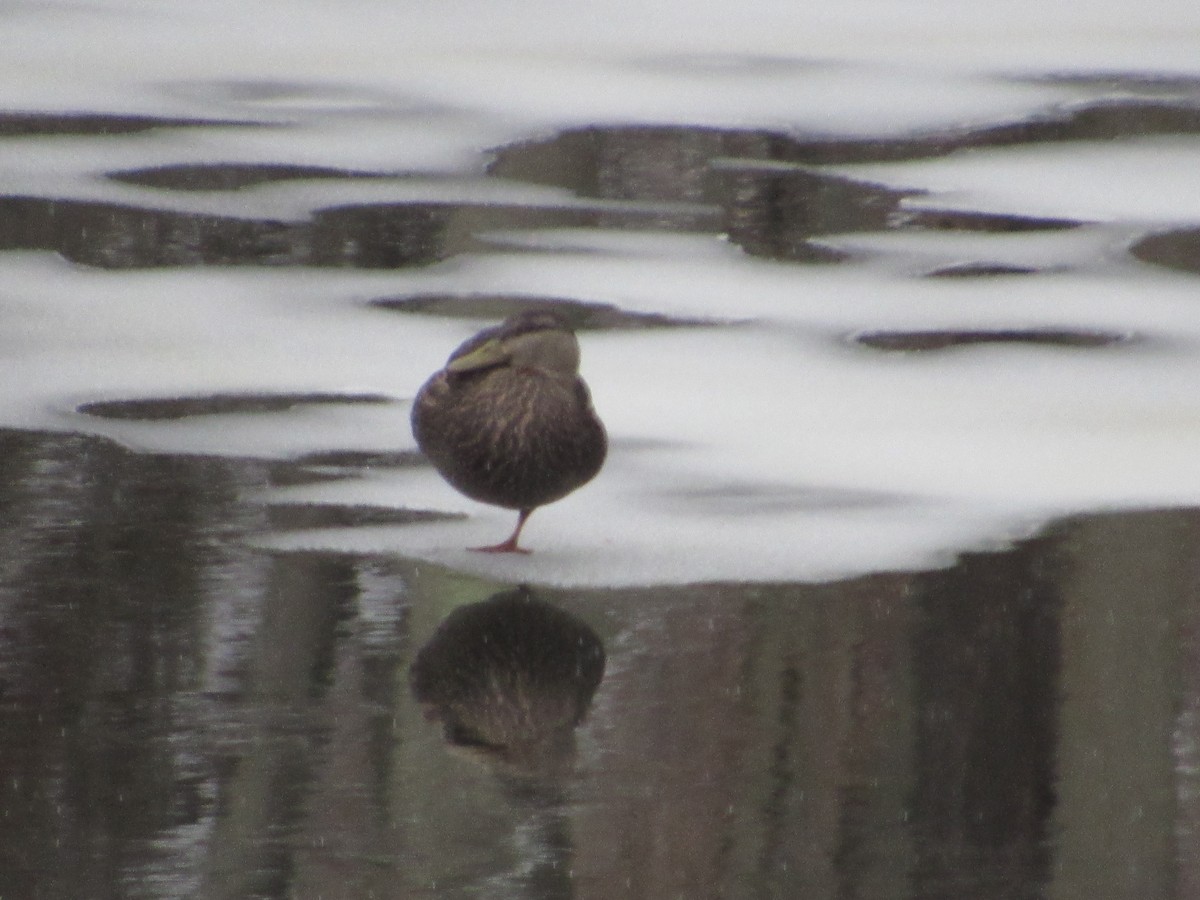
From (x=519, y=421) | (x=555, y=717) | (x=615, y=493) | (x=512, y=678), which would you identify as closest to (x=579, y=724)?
(x=555, y=717)

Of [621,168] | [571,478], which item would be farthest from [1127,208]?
[571,478]

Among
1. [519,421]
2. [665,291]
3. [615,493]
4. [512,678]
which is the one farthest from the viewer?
[665,291]

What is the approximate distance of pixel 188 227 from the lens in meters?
10.1

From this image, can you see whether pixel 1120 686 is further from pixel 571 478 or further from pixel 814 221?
pixel 814 221

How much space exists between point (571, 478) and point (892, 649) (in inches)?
43.6

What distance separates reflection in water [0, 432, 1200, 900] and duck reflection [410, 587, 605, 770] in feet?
0.04

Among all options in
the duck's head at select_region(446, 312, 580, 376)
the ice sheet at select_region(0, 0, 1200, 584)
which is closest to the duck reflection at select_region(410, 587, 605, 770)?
the ice sheet at select_region(0, 0, 1200, 584)

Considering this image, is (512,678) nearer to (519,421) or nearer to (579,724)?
(579,724)

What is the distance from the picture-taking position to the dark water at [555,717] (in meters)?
4.04

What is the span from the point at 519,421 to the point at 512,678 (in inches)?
43.3

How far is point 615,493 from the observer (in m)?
6.64

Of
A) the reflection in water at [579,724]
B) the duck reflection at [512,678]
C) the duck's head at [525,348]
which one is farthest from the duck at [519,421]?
the duck reflection at [512,678]

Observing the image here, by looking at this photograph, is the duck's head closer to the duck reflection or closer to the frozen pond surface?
the frozen pond surface

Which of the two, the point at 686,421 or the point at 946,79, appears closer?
the point at 686,421
